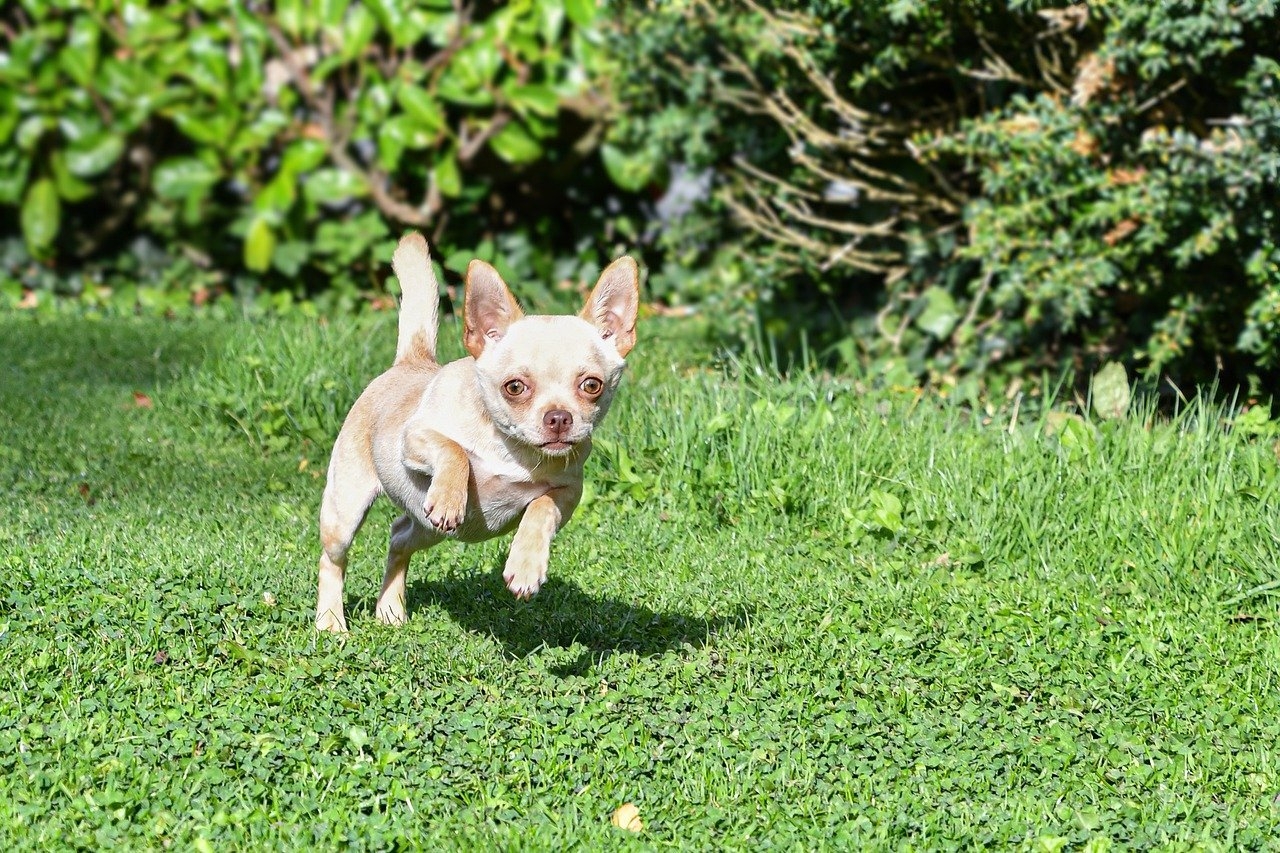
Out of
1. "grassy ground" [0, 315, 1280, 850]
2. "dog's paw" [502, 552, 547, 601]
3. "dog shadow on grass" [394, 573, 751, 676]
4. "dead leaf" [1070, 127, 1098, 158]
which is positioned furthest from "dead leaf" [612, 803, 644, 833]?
"dead leaf" [1070, 127, 1098, 158]

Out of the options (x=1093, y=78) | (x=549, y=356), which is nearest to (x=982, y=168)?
(x=1093, y=78)

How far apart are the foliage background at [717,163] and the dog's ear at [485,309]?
309 centimetres

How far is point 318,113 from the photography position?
9.52 meters

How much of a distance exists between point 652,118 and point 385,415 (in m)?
4.53

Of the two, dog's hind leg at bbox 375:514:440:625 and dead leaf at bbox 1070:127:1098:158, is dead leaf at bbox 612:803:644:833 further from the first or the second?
dead leaf at bbox 1070:127:1098:158

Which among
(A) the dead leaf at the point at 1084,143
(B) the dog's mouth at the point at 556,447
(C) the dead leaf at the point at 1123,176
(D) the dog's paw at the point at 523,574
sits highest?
(A) the dead leaf at the point at 1084,143

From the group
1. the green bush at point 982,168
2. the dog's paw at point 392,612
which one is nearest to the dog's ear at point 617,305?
the dog's paw at point 392,612

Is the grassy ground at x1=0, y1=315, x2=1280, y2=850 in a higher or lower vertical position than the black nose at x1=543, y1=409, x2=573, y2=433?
lower

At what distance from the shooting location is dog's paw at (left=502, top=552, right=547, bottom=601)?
3918 mm

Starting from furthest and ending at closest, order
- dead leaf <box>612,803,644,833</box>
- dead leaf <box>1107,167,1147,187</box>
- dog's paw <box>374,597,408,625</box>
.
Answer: dead leaf <box>1107,167,1147,187</box> → dog's paw <box>374,597,408,625</box> → dead leaf <box>612,803,644,833</box>

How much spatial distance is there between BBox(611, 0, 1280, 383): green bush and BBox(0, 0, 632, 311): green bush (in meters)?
0.74

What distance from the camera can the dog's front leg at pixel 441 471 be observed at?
3.93 metres

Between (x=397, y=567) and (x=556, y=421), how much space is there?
115cm

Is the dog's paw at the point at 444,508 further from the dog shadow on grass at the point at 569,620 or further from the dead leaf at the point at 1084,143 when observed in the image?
the dead leaf at the point at 1084,143
